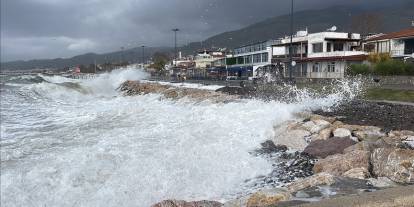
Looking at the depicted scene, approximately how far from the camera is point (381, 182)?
7.45 metres

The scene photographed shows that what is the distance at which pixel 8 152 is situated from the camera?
1545cm

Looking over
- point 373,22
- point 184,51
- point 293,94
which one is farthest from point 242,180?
point 184,51

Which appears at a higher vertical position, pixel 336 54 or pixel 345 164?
Result: pixel 336 54

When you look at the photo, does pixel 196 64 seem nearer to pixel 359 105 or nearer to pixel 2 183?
pixel 359 105

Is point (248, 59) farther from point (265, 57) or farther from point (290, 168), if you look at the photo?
point (290, 168)

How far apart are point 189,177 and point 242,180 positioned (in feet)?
4.31

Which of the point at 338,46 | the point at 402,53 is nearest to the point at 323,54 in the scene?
the point at 338,46

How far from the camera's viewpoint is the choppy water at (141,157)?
1012 centimetres

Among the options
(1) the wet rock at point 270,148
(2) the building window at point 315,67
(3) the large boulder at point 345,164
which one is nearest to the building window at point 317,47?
(2) the building window at point 315,67

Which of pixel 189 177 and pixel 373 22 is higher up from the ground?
pixel 373 22

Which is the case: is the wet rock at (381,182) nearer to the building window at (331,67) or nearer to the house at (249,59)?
the building window at (331,67)

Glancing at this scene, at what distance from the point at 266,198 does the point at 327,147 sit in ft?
17.9

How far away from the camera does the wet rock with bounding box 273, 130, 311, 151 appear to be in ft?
43.0

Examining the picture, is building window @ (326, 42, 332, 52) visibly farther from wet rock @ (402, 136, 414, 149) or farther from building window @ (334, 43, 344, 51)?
wet rock @ (402, 136, 414, 149)
